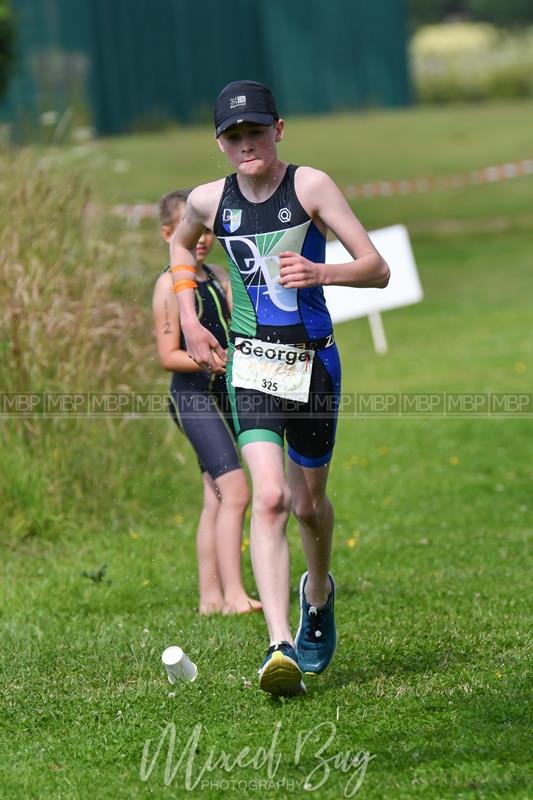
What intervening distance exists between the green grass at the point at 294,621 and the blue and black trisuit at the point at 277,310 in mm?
1013

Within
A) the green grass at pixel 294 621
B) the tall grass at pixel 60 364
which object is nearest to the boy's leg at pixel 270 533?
the green grass at pixel 294 621

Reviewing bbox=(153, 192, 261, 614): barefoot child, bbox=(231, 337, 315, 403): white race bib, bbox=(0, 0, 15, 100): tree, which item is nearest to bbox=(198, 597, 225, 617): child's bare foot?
bbox=(153, 192, 261, 614): barefoot child

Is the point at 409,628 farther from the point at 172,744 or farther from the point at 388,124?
the point at 388,124

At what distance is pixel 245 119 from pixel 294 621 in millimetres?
2598

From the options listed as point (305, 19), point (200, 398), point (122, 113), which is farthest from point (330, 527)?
point (305, 19)

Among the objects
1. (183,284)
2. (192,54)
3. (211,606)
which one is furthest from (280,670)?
(192,54)

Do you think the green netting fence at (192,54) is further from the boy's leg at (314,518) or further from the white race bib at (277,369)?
the white race bib at (277,369)

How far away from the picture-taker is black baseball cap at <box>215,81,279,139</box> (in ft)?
18.3

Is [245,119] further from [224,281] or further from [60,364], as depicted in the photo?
[60,364]

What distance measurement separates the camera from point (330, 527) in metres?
6.10

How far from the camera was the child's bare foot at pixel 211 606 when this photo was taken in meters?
7.38

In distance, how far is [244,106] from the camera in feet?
18.3

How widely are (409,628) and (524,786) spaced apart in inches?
86.8

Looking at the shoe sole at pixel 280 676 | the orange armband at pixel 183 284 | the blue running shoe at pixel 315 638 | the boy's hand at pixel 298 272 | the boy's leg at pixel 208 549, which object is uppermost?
the boy's hand at pixel 298 272
